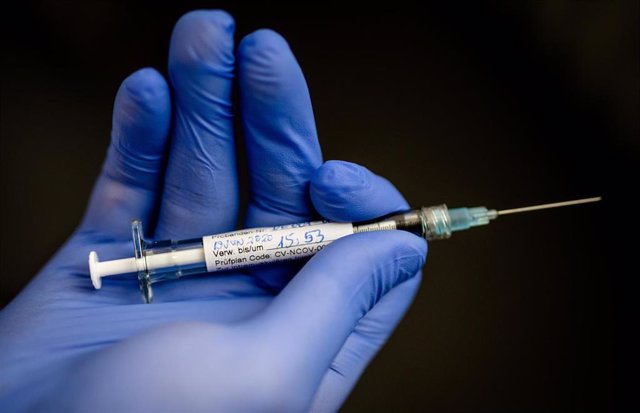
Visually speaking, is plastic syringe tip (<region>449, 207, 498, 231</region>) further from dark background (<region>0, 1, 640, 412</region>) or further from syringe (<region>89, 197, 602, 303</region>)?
dark background (<region>0, 1, 640, 412</region>)

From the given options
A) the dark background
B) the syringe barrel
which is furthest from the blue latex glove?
the dark background

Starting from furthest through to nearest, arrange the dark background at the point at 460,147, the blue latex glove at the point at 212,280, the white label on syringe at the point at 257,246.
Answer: the dark background at the point at 460,147
the white label on syringe at the point at 257,246
the blue latex glove at the point at 212,280

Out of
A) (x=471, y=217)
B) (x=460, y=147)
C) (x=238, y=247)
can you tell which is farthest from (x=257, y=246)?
(x=460, y=147)

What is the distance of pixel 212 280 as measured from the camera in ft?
4.08

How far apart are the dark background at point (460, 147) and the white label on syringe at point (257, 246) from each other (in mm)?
473

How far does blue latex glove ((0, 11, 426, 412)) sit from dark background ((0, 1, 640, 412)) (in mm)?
292

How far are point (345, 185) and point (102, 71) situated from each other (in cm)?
87

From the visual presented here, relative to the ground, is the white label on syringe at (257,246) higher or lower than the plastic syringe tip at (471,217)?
lower

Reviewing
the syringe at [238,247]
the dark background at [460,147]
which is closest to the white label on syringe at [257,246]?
the syringe at [238,247]

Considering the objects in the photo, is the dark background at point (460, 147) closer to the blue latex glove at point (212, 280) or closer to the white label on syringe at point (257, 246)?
the blue latex glove at point (212, 280)

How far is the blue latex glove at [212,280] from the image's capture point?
0.86m

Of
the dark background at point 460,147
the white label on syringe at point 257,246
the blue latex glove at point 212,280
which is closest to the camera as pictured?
the blue latex glove at point 212,280

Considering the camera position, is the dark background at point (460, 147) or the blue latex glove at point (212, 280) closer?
the blue latex glove at point (212, 280)

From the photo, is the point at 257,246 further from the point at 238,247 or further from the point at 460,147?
the point at 460,147
